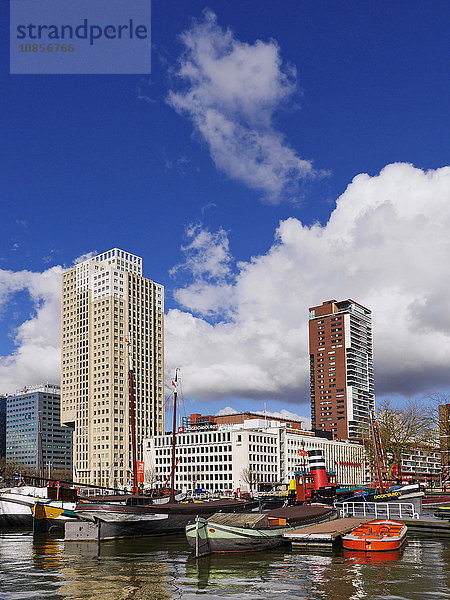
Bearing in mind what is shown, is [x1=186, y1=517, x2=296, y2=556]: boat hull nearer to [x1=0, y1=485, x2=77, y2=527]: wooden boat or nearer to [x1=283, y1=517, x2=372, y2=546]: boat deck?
[x1=283, y1=517, x2=372, y2=546]: boat deck

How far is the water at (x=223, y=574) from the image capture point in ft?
97.5

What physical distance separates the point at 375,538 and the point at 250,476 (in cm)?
14704

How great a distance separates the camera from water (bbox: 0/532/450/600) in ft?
97.5

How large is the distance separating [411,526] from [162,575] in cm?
2869

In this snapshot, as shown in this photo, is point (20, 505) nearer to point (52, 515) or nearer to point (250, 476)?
point (52, 515)

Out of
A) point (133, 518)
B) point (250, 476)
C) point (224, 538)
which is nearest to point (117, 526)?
point (133, 518)

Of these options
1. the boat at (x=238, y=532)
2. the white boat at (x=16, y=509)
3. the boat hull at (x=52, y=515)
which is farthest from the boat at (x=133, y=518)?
the white boat at (x=16, y=509)

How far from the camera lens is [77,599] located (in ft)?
93.8

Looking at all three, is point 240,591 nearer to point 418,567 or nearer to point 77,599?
point 77,599

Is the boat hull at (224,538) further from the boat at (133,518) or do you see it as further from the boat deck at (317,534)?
the boat at (133,518)

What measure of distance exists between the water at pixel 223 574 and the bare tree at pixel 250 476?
138 metres

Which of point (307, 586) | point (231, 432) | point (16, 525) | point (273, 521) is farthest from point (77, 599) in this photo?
point (231, 432)

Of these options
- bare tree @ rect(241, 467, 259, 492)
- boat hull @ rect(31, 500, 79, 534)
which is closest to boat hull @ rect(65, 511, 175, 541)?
boat hull @ rect(31, 500, 79, 534)

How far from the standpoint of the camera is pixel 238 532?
42.7m
